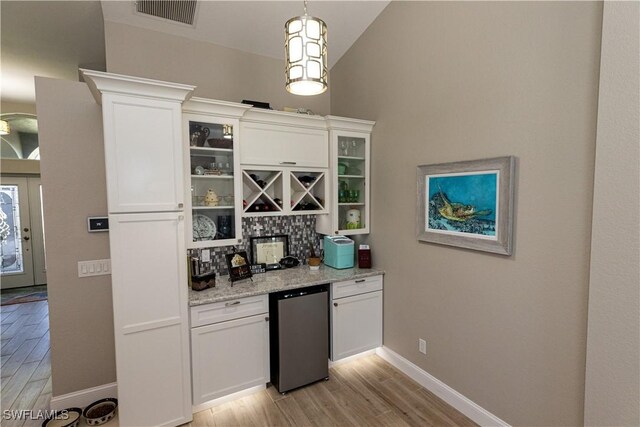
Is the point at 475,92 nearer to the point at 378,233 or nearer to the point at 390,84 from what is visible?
the point at 390,84

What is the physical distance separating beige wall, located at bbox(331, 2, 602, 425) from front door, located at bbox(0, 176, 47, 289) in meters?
6.45

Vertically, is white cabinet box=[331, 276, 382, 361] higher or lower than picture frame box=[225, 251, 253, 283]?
lower

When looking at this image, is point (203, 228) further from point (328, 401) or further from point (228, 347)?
point (328, 401)

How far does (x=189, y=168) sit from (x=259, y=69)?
146 centimetres

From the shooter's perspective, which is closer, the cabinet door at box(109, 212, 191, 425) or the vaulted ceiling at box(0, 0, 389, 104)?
the cabinet door at box(109, 212, 191, 425)

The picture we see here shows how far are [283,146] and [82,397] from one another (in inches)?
103

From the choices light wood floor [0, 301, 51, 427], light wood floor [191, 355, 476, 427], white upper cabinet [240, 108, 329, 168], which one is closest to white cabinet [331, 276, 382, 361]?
light wood floor [191, 355, 476, 427]

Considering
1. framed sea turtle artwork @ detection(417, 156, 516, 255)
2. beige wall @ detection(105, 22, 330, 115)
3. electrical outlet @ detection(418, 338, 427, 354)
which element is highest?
beige wall @ detection(105, 22, 330, 115)

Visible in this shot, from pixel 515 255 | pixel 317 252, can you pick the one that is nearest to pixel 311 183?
pixel 317 252

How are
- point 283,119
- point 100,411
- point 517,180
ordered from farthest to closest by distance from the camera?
1. point 283,119
2. point 100,411
3. point 517,180

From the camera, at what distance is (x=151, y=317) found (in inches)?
82.0

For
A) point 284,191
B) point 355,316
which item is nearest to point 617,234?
point 355,316

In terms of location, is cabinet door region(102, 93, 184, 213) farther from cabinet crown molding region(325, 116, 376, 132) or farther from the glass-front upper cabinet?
cabinet crown molding region(325, 116, 376, 132)

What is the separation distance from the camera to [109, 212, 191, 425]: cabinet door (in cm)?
200
